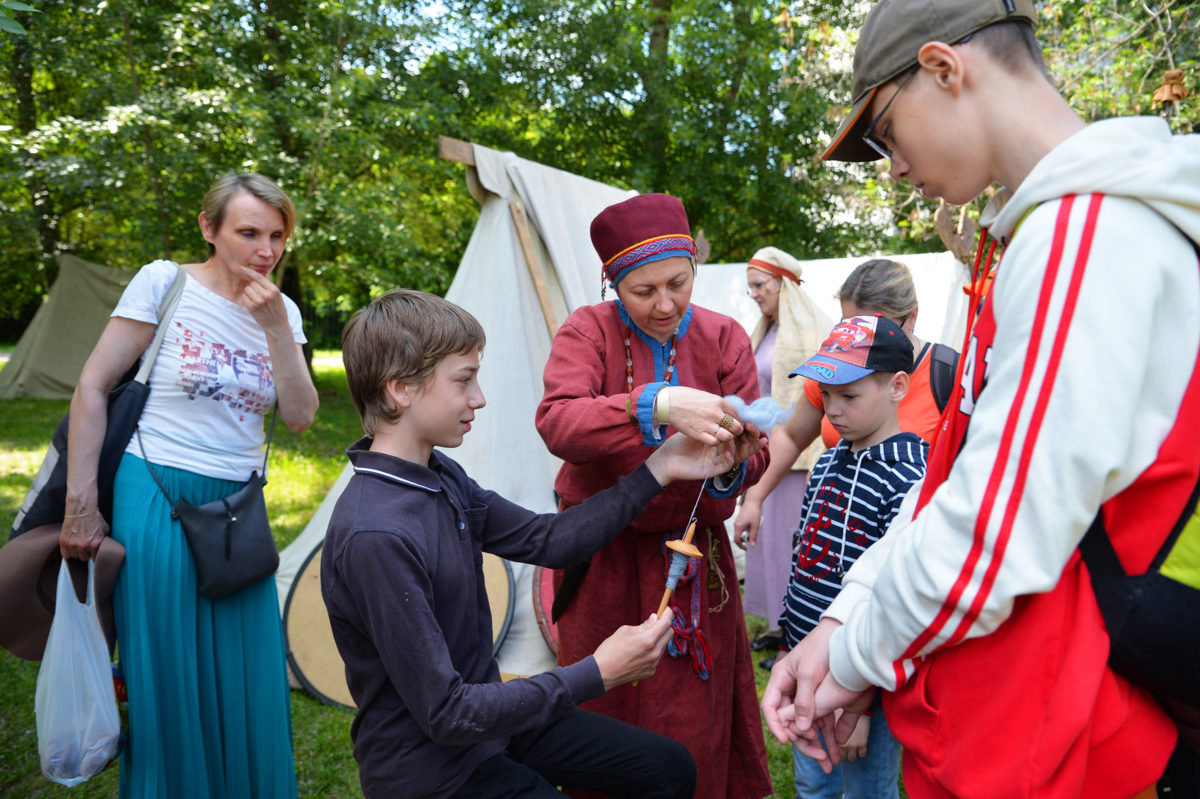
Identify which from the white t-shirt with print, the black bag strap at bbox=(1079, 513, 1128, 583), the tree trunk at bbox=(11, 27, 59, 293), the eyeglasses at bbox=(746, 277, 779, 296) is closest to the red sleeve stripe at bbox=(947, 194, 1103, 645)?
the black bag strap at bbox=(1079, 513, 1128, 583)

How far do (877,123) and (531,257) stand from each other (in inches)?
143

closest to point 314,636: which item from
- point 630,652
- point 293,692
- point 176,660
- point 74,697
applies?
point 293,692

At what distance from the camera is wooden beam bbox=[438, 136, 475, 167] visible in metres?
4.27

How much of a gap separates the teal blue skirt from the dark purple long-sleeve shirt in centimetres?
101

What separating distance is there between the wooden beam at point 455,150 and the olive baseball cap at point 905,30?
129 inches

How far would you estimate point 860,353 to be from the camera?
93.4 inches

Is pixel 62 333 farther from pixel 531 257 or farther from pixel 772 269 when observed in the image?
pixel 772 269

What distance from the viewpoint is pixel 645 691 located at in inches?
89.4

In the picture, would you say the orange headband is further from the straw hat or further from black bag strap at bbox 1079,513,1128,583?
black bag strap at bbox 1079,513,1128,583

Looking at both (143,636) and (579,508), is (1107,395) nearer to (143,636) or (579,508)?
(579,508)

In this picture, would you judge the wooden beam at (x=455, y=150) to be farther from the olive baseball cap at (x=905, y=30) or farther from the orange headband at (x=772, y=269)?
the olive baseball cap at (x=905, y=30)

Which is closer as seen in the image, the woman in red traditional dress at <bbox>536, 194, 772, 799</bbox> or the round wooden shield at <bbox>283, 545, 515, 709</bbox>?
the woman in red traditional dress at <bbox>536, 194, 772, 799</bbox>

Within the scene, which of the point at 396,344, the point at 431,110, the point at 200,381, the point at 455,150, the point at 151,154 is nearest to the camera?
the point at 396,344

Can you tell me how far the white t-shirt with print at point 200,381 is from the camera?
2520 mm
